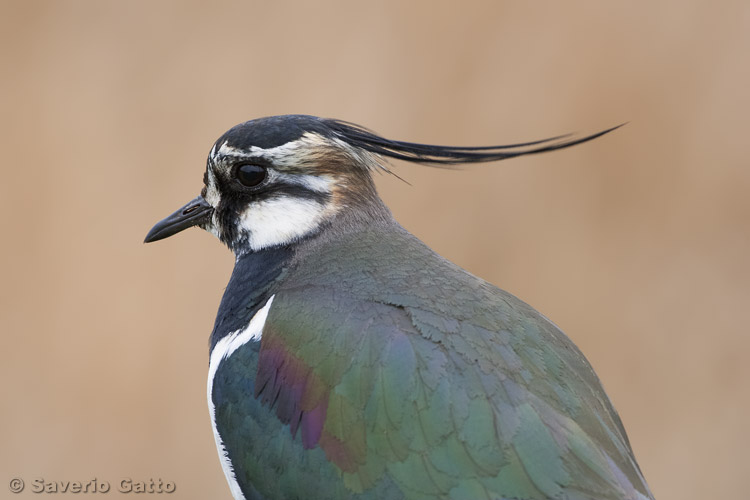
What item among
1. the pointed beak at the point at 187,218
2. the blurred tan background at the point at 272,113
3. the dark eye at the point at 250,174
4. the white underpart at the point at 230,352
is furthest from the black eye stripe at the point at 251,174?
the blurred tan background at the point at 272,113

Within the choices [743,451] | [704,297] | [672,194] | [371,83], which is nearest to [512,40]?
[371,83]

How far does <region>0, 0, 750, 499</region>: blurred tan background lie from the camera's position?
6.46 m

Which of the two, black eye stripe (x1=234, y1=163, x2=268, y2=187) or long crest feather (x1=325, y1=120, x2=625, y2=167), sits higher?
long crest feather (x1=325, y1=120, x2=625, y2=167)

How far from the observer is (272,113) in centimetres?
650

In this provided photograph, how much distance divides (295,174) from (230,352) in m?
0.76

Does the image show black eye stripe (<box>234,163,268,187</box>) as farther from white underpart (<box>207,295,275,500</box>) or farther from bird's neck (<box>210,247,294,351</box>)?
white underpart (<box>207,295,275,500</box>)

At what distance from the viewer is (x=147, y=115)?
→ 654 centimetres

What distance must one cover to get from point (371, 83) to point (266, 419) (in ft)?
11.9

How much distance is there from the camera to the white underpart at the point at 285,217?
3867 millimetres

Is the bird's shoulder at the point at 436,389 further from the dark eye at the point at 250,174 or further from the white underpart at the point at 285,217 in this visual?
the dark eye at the point at 250,174

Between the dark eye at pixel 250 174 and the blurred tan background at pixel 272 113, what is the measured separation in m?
2.63

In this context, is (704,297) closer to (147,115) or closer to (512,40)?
(512,40)

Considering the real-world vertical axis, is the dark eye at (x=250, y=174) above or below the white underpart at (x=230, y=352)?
above

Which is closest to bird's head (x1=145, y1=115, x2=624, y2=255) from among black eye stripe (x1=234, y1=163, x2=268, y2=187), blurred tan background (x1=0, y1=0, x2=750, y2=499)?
black eye stripe (x1=234, y1=163, x2=268, y2=187)
